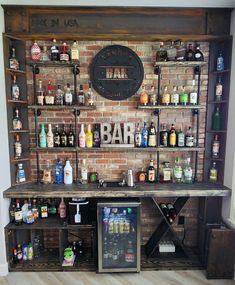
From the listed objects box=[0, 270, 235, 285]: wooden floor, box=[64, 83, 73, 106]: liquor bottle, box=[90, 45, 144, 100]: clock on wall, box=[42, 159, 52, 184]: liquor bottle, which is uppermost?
box=[90, 45, 144, 100]: clock on wall

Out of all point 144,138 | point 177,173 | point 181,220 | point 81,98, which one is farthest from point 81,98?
point 181,220

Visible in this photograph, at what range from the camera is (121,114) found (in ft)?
7.57

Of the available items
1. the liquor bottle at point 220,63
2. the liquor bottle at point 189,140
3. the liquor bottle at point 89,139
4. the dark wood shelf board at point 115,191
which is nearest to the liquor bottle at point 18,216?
the dark wood shelf board at point 115,191

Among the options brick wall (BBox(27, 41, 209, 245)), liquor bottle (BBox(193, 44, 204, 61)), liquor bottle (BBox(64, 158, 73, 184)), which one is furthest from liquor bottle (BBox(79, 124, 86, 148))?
liquor bottle (BBox(193, 44, 204, 61))

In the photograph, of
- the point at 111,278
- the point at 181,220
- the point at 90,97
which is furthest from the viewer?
the point at 181,220

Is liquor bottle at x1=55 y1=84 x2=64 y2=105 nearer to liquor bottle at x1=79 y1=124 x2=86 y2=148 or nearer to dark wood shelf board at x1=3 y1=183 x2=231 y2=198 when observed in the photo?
liquor bottle at x1=79 y1=124 x2=86 y2=148

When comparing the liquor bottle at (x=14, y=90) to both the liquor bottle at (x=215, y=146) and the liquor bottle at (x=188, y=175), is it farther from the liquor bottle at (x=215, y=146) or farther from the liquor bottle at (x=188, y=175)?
the liquor bottle at (x=215, y=146)

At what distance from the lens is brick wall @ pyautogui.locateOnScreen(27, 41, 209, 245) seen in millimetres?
2236

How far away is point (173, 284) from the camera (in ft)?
6.37

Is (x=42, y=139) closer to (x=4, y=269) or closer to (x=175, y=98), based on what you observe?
(x=4, y=269)

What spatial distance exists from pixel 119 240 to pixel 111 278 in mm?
329

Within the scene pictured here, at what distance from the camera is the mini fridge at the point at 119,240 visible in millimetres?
2072

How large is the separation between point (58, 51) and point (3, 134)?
3.16 ft

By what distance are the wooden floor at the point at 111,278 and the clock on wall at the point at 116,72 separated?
1714 millimetres
